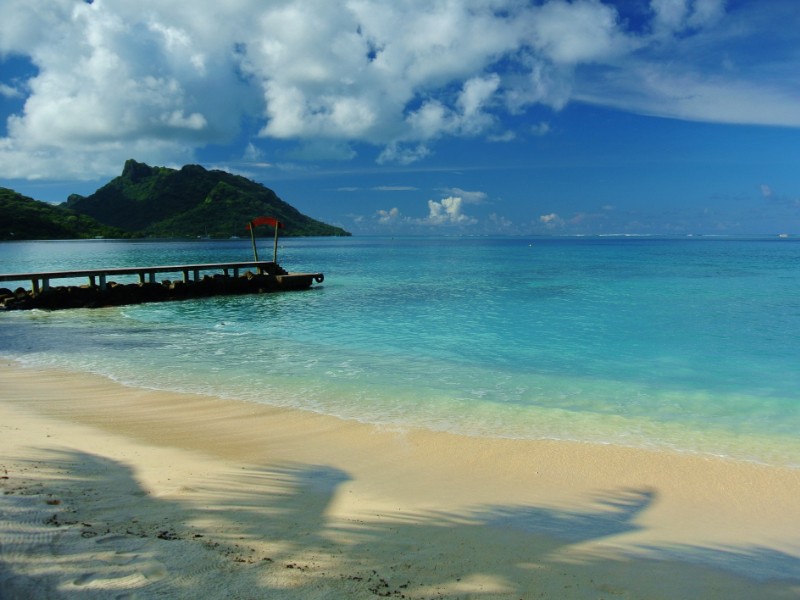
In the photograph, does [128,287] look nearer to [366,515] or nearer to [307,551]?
[366,515]

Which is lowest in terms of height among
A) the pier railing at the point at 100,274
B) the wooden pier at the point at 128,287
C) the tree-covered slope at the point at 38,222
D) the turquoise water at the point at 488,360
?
the turquoise water at the point at 488,360

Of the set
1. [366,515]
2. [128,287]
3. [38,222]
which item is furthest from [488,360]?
[38,222]

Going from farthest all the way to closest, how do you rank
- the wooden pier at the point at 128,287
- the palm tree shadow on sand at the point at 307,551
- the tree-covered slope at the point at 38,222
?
the tree-covered slope at the point at 38,222 < the wooden pier at the point at 128,287 < the palm tree shadow on sand at the point at 307,551

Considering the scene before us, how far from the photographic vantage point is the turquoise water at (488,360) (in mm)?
8422

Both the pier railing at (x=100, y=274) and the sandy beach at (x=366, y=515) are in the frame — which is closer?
the sandy beach at (x=366, y=515)

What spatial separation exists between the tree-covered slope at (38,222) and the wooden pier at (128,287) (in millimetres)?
142163

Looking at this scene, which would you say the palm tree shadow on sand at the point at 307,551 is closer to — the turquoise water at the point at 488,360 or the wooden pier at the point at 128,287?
the turquoise water at the point at 488,360

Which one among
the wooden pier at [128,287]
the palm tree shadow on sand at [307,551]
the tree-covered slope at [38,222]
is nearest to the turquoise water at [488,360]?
the wooden pier at [128,287]

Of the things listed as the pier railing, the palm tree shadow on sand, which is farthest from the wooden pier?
the palm tree shadow on sand

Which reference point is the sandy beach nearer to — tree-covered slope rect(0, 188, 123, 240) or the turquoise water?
the turquoise water

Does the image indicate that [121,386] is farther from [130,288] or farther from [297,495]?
[130,288]

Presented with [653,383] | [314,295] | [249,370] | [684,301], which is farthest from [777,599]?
[314,295]

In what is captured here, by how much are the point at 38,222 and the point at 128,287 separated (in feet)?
498

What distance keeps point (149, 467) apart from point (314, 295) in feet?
80.6
